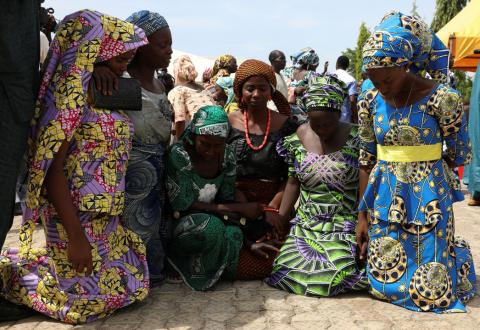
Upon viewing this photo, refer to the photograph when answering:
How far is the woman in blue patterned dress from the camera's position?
149 inches

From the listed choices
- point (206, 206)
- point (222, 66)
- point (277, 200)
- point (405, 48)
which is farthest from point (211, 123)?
point (222, 66)

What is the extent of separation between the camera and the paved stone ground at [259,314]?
143 inches

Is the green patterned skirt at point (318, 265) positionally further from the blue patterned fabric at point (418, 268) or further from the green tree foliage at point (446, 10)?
the green tree foliage at point (446, 10)

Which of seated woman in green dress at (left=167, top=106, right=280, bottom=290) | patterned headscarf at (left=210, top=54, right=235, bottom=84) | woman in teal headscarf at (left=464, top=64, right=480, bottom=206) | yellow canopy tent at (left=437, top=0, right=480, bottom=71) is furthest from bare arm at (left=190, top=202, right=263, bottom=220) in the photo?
yellow canopy tent at (left=437, top=0, right=480, bottom=71)

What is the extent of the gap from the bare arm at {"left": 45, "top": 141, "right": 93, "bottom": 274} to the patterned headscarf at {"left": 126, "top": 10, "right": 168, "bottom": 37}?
49.0 inches

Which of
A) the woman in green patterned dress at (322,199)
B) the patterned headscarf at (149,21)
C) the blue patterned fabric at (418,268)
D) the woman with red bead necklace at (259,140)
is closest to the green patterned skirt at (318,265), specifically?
the woman in green patterned dress at (322,199)

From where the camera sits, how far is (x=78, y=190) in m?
3.51

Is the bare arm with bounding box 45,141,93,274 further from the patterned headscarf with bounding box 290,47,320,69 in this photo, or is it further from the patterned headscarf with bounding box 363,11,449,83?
the patterned headscarf with bounding box 290,47,320,69

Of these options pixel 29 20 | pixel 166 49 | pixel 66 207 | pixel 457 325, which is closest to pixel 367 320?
pixel 457 325

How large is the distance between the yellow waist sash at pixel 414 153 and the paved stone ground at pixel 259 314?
3.39 feet

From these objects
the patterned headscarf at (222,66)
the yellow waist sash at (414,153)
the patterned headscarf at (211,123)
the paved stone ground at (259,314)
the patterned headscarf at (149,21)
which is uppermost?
the patterned headscarf at (222,66)

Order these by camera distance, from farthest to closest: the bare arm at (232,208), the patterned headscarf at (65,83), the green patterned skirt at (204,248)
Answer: the bare arm at (232,208) < the green patterned skirt at (204,248) < the patterned headscarf at (65,83)

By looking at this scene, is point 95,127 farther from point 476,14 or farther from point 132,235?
point 476,14

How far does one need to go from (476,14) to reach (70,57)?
9.90 m
